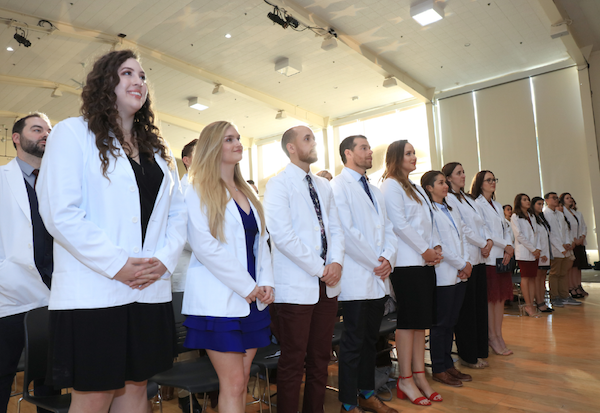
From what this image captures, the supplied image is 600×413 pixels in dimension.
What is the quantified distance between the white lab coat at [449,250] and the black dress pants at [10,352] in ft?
8.52

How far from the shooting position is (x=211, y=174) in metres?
2.03

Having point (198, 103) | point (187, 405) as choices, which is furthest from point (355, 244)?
point (198, 103)

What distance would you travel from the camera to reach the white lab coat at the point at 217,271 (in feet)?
6.03

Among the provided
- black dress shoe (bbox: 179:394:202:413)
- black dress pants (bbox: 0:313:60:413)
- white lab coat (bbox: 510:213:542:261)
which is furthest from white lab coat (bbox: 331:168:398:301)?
white lab coat (bbox: 510:213:542:261)

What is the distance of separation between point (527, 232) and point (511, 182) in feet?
17.8

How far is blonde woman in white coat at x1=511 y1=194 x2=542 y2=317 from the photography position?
5.75 metres

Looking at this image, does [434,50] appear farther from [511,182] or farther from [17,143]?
[17,143]

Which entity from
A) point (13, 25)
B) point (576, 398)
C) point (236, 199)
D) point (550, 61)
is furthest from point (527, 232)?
point (13, 25)

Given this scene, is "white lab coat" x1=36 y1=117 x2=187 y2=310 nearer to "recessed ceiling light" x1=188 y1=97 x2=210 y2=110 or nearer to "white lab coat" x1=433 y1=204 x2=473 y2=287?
"white lab coat" x1=433 y1=204 x2=473 y2=287

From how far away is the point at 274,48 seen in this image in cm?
910

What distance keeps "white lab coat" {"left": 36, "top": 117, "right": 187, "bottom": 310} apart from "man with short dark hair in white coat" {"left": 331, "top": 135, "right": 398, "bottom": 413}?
1.37 metres

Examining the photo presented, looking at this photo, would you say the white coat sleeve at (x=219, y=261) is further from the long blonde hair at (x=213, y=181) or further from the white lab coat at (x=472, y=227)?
the white lab coat at (x=472, y=227)

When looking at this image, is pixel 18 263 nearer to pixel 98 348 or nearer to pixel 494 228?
pixel 98 348

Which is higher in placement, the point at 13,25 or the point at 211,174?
the point at 13,25
